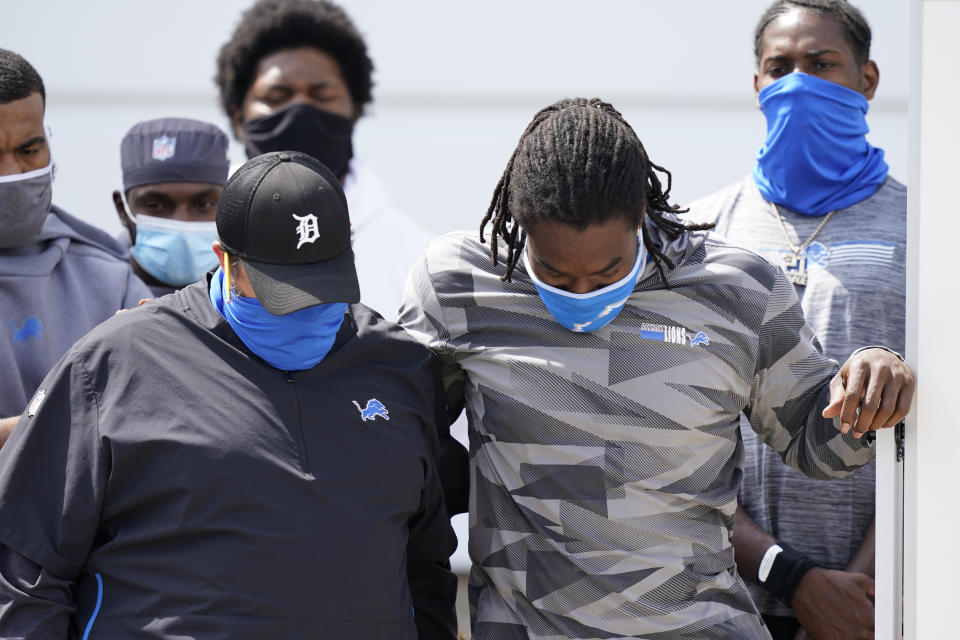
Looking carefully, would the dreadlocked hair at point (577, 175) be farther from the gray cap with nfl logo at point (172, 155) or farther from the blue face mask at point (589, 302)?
the gray cap with nfl logo at point (172, 155)

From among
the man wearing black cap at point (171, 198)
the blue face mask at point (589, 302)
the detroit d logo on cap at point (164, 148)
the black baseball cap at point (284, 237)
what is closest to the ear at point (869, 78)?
the blue face mask at point (589, 302)

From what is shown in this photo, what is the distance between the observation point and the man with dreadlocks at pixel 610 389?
2.20 m

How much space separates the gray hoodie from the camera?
8.16ft

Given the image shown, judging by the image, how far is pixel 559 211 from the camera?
7.01 feet

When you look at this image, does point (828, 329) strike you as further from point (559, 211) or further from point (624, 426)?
point (559, 211)

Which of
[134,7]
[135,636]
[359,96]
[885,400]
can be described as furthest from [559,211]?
[134,7]

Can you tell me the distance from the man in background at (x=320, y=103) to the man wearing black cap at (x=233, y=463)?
119 cm

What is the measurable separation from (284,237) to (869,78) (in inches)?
69.9

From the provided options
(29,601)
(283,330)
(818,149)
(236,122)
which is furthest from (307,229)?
(236,122)

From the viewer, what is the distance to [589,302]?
220cm

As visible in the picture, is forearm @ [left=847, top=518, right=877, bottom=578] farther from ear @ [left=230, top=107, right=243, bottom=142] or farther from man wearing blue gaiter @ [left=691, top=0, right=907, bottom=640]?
ear @ [left=230, top=107, right=243, bottom=142]

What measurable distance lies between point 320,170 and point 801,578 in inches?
56.8

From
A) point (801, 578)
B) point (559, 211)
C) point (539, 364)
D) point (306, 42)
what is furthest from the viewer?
point (306, 42)

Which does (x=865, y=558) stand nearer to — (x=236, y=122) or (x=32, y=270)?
(x=32, y=270)
